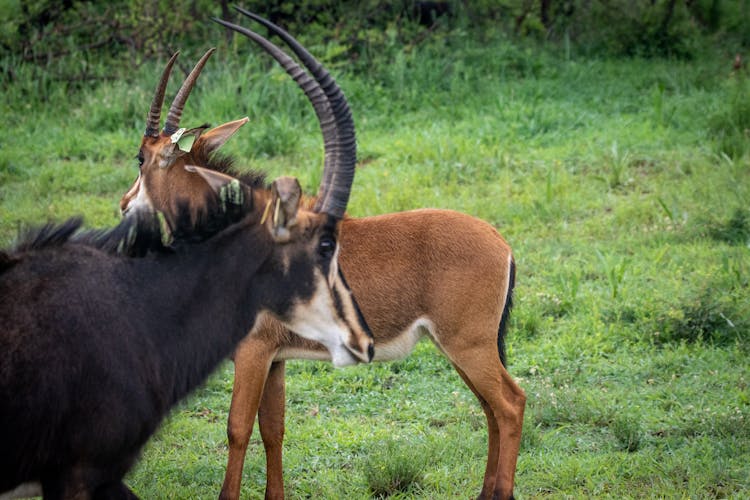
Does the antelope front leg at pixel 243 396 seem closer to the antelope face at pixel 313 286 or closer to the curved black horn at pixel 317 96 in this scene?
the antelope face at pixel 313 286

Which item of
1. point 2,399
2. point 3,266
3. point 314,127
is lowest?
point 314,127

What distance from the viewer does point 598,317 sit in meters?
6.38

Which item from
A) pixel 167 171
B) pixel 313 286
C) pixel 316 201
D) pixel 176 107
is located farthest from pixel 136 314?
pixel 176 107

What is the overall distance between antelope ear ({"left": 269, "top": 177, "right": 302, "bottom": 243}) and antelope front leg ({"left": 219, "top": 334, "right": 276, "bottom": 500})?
30.9 inches

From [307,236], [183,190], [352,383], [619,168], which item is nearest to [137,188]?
[183,190]

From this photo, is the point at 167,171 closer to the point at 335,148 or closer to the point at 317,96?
the point at 317,96

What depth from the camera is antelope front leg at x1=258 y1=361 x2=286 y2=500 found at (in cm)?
467

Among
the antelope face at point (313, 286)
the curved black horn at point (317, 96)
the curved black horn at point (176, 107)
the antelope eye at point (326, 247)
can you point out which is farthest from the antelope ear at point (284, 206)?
the curved black horn at point (176, 107)

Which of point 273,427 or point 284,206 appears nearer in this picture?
point 284,206

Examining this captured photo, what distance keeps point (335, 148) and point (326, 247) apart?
44 centimetres

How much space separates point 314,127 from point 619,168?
3.23 metres

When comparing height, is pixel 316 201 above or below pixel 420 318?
above

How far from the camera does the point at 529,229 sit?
792 cm

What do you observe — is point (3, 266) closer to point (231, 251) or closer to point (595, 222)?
point (231, 251)
